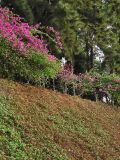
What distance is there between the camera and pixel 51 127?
1441 cm

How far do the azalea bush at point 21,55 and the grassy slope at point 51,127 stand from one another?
23.3 inches

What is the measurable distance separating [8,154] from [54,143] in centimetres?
243

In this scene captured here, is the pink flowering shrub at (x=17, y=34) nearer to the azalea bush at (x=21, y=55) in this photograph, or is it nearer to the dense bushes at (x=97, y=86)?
the azalea bush at (x=21, y=55)

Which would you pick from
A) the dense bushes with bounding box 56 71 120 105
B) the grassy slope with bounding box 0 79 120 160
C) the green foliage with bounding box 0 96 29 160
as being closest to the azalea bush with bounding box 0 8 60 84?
the grassy slope with bounding box 0 79 120 160

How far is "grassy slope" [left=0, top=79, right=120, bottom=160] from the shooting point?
1227cm

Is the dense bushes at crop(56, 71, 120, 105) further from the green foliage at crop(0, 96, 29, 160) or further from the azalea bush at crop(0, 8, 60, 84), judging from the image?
the green foliage at crop(0, 96, 29, 160)

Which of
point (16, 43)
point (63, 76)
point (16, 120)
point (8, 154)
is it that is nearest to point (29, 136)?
point (16, 120)

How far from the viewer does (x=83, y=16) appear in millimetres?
25312

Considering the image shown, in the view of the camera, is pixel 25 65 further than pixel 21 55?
Yes

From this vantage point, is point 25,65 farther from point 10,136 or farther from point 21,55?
point 10,136

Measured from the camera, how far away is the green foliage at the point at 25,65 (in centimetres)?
1661

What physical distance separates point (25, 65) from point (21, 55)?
15.3 inches

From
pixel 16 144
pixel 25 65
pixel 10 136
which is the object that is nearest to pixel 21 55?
pixel 25 65

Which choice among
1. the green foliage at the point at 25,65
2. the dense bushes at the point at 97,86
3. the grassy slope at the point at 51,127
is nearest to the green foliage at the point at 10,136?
the grassy slope at the point at 51,127
